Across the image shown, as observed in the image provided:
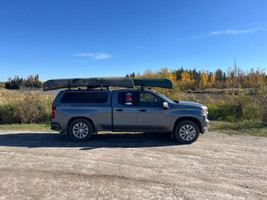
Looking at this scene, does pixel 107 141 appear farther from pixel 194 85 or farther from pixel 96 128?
pixel 194 85

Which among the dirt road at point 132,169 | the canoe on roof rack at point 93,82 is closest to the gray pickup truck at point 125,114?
the canoe on roof rack at point 93,82

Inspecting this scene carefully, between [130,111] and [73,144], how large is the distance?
2.17m

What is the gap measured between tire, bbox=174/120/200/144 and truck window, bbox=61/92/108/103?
2710 mm

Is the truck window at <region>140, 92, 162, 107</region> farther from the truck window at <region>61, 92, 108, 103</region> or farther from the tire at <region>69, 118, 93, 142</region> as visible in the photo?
the tire at <region>69, 118, 93, 142</region>

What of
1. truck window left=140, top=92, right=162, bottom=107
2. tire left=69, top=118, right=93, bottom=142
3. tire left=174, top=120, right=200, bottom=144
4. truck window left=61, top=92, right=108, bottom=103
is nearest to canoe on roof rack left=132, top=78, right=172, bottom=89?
truck window left=140, top=92, right=162, bottom=107

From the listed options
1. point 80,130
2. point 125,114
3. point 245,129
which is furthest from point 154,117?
point 245,129

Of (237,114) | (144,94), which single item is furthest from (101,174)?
(237,114)

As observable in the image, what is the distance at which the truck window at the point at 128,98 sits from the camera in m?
6.34

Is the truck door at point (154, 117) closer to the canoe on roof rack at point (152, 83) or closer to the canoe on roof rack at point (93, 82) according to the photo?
the canoe on roof rack at point (152, 83)

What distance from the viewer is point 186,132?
6.16 metres

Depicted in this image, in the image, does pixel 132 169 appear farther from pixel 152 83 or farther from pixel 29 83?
pixel 29 83

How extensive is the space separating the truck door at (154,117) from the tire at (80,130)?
1.80 meters

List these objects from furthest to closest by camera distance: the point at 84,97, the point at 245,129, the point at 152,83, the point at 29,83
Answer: the point at 29,83, the point at 245,129, the point at 152,83, the point at 84,97

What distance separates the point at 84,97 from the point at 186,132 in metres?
3.72
